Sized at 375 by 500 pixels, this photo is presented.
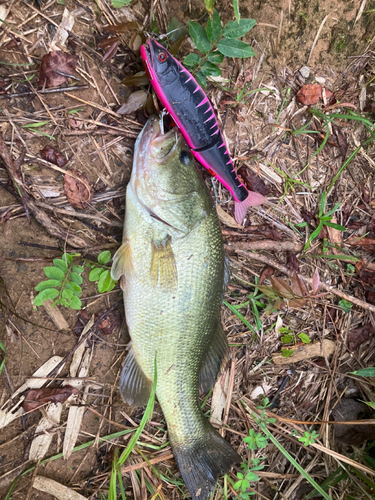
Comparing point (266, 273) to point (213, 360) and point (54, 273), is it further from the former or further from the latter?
point (54, 273)

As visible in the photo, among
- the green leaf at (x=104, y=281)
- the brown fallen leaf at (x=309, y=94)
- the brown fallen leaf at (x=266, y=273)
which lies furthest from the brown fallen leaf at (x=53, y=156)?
the brown fallen leaf at (x=309, y=94)

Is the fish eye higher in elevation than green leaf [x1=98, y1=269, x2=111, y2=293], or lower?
higher

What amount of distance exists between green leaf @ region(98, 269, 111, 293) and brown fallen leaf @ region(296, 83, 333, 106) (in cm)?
248

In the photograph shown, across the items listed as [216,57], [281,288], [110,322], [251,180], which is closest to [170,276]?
[110,322]

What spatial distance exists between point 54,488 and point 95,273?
A: 5.92 ft

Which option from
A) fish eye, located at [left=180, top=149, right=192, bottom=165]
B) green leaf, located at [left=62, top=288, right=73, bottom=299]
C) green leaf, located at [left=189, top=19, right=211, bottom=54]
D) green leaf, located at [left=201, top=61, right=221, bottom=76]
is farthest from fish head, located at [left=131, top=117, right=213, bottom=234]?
green leaf, located at [left=62, top=288, right=73, bottom=299]

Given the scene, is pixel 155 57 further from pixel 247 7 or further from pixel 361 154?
pixel 361 154

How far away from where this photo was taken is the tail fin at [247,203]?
275cm

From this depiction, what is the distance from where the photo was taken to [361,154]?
326 cm

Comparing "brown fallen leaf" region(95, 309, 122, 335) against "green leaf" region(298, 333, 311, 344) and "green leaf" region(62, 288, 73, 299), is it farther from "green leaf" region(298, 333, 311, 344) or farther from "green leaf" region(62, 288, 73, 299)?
"green leaf" region(298, 333, 311, 344)

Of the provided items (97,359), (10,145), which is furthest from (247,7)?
(97,359)

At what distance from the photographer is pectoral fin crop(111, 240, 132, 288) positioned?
2389 mm

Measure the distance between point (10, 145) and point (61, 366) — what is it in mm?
1824

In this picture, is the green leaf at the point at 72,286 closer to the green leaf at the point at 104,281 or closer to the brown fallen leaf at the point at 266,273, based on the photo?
the green leaf at the point at 104,281
